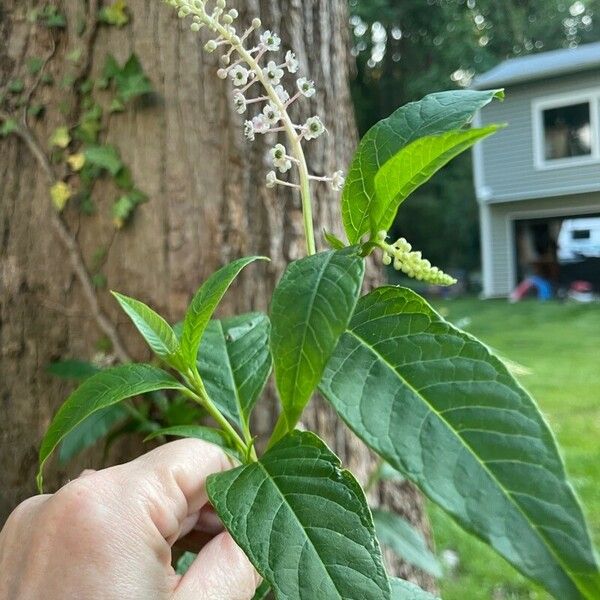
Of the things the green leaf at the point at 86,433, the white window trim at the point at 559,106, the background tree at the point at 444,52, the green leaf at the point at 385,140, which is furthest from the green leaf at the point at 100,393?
the background tree at the point at 444,52

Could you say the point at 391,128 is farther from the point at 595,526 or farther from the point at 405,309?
the point at 595,526

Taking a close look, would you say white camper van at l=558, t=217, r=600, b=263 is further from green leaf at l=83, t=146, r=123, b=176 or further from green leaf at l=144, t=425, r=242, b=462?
green leaf at l=144, t=425, r=242, b=462

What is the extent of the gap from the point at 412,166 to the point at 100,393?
323 mm

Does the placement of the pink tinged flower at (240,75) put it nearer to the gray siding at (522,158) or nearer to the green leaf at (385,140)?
the green leaf at (385,140)

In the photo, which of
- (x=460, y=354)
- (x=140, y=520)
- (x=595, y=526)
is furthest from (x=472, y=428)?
(x=595, y=526)

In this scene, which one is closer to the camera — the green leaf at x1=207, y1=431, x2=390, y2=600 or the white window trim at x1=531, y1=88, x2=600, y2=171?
the green leaf at x1=207, y1=431, x2=390, y2=600

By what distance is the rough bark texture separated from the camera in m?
1.21

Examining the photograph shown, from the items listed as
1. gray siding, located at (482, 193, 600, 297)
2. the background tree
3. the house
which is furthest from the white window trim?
the background tree

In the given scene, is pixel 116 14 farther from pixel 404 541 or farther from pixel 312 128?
pixel 404 541

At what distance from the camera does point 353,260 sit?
0.42 meters

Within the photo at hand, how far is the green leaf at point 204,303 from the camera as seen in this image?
0.53m

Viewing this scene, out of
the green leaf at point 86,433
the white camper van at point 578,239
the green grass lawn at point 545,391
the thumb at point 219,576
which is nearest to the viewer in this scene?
the thumb at point 219,576

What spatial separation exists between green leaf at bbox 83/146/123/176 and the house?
768cm

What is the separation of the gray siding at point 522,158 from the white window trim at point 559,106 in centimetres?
5
